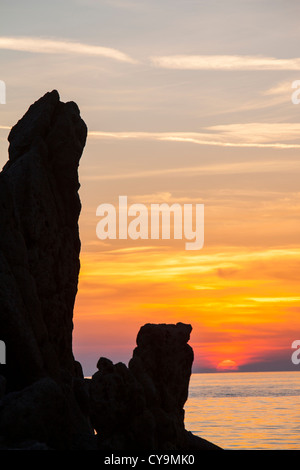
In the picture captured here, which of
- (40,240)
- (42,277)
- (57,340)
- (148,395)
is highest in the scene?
(40,240)

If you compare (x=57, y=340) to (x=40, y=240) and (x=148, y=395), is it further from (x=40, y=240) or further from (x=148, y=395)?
(x=148, y=395)

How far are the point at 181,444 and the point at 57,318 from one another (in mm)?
12670

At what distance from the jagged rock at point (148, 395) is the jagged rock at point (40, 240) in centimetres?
569

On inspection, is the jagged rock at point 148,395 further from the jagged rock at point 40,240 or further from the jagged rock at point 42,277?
the jagged rock at point 40,240

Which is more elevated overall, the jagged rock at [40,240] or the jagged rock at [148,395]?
the jagged rock at [40,240]

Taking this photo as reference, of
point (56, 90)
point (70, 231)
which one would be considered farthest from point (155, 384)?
point (56, 90)

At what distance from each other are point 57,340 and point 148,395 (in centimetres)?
829

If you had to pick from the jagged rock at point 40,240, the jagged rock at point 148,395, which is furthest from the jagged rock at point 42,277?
the jagged rock at point 148,395

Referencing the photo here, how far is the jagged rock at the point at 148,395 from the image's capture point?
49.8 metres

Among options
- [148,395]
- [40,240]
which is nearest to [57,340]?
[40,240]

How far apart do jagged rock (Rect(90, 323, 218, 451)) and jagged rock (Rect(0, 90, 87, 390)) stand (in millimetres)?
5692

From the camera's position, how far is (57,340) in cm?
5956

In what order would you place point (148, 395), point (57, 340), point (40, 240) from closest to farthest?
point (148, 395), point (40, 240), point (57, 340)
